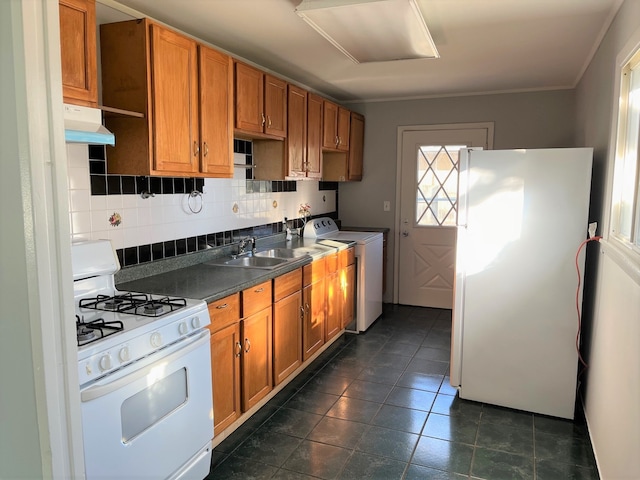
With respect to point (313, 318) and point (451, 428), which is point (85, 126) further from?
point (451, 428)

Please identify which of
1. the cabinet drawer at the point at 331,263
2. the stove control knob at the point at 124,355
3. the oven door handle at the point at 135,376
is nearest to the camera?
the oven door handle at the point at 135,376

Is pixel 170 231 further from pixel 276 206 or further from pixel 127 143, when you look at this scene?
pixel 276 206

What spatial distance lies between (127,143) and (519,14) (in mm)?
2179

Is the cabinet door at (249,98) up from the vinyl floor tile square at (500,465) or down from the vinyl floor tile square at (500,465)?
up

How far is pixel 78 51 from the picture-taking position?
2010 mm

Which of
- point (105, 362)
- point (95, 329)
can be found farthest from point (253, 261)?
point (105, 362)

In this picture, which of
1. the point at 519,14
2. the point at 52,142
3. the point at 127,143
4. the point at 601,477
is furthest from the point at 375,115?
the point at 52,142

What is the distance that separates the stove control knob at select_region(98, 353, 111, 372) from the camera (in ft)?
5.46

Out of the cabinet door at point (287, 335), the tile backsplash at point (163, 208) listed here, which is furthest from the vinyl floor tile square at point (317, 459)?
the tile backsplash at point (163, 208)

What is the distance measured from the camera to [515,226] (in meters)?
2.94

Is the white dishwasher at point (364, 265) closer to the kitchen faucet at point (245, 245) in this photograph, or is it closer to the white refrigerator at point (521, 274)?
the kitchen faucet at point (245, 245)

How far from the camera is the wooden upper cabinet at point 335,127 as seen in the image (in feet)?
14.5

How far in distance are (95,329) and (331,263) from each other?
2.30 meters

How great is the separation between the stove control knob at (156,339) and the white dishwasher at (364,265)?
2.64m
